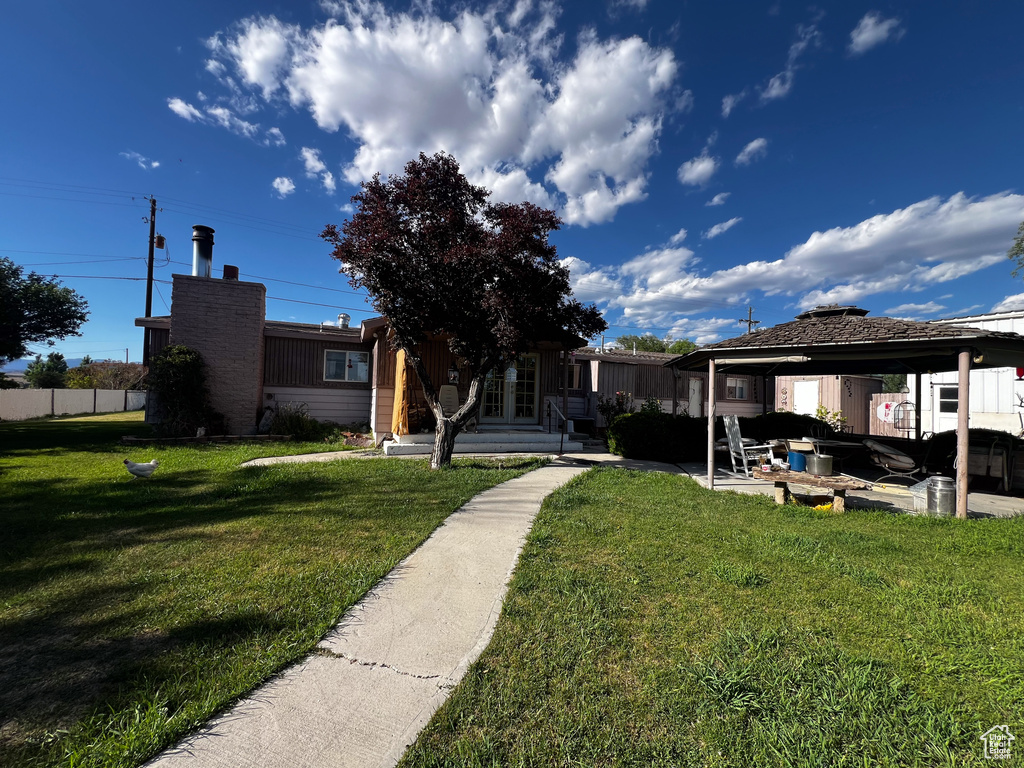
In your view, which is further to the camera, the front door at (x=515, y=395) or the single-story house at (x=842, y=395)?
the single-story house at (x=842, y=395)

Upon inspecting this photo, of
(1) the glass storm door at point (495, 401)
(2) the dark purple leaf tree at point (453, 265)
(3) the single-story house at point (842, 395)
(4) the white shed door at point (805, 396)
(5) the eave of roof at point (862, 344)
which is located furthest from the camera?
(4) the white shed door at point (805, 396)

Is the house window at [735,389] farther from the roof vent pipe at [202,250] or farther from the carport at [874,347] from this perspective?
the roof vent pipe at [202,250]

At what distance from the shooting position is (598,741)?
5.87 feet

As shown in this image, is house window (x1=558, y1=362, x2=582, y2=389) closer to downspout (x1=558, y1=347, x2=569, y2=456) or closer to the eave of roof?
downspout (x1=558, y1=347, x2=569, y2=456)

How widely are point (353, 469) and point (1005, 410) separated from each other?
48.7 ft

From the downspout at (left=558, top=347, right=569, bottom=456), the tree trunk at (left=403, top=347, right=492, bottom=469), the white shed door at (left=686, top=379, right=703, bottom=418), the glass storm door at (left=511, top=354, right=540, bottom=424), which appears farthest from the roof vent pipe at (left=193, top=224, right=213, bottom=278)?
the white shed door at (left=686, top=379, right=703, bottom=418)

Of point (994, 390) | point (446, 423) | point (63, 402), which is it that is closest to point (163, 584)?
point (446, 423)

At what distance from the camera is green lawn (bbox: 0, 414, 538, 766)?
6.16 ft

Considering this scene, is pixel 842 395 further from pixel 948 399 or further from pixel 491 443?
pixel 491 443

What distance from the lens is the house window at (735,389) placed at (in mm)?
18641

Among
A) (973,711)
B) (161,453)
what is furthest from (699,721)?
(161,453)

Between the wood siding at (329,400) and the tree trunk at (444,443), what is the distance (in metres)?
6.39

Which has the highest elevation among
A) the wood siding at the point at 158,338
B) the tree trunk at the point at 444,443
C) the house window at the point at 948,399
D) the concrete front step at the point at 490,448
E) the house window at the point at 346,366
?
the wood siding at the point at 158,338

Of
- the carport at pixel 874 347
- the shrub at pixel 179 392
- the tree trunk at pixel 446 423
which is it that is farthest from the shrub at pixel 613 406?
the shrub at pixel 179 392
